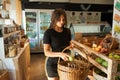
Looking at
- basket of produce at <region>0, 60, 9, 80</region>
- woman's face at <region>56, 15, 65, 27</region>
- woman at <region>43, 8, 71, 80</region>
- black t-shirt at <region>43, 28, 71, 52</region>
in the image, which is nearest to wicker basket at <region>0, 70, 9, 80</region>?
basket of produce at <region>0, 60, 9, 80</region>

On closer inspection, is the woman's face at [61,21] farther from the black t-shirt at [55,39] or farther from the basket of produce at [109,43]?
the basket of produce at [109,43]

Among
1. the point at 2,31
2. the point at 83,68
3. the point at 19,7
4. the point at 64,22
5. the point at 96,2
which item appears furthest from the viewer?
the point at 96,2

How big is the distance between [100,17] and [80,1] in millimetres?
1191

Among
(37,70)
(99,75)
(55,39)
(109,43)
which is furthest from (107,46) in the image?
(37,70)

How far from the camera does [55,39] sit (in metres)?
2.09

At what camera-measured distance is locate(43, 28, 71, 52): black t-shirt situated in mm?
2061

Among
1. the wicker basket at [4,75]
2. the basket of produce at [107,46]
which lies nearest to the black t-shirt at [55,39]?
the basket of produce at [107,46]

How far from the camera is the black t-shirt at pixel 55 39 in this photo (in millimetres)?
2061

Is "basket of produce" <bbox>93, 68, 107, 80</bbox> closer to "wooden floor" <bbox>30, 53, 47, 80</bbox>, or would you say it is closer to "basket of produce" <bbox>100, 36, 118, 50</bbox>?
"basket of produce" <bbox>100, 36, 118, 50</bbox>

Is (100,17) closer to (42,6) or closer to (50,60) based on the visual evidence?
(42,6)

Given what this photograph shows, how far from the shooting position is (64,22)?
201 cm

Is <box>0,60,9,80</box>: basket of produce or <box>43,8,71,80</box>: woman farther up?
<box>43,8,71,80</box>: woman

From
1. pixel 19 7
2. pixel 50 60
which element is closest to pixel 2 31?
pixel 50 60

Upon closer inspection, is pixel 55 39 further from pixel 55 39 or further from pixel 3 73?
pixel 3 73
